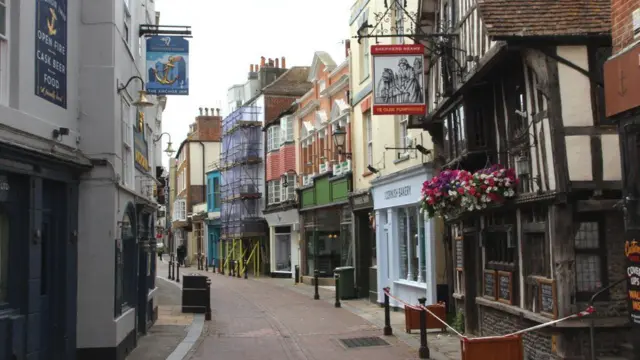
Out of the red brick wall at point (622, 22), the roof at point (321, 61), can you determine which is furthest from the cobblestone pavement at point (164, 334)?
the roof at point (321, 61)

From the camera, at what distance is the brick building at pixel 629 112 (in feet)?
23.9

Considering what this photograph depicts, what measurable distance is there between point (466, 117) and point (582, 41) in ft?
10.4

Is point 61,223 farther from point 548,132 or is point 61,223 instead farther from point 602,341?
point 602,341

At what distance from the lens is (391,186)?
1969cm

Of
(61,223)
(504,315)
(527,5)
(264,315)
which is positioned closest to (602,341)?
(504,315)

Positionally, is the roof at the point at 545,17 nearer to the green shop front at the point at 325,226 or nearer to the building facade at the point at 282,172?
the green shop front at the point at 325,226

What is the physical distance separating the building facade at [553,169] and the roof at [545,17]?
0.01 metres

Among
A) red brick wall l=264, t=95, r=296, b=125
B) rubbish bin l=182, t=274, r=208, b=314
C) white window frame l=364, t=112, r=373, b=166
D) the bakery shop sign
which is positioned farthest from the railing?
red brick wall l=264, t=95, r=296, b=125

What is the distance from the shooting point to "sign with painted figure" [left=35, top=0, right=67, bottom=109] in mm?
9664

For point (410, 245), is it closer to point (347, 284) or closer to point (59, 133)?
point (347, 284)

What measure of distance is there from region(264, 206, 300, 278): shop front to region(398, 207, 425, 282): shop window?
54.6 feet

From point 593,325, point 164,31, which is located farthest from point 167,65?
point 593,325

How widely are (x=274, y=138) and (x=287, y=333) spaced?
897 inches

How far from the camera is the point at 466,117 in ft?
42.1
